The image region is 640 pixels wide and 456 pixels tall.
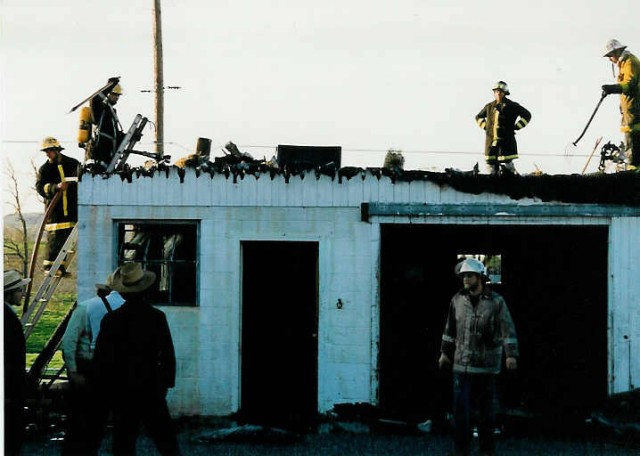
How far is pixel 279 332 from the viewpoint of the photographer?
11875 mm

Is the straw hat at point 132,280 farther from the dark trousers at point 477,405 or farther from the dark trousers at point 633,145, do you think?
the dark trousers at point 633,145

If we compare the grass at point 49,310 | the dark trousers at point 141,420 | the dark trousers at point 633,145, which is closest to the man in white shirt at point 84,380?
the dark trousers at point 141,420

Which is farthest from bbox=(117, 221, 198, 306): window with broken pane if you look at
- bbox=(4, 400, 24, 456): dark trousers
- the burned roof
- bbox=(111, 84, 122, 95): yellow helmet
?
bbox=(4, 400, 24, 456): dark trousers

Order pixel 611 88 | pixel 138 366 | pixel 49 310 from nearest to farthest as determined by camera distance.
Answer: pixel 138 366 → pixel 611 88 → pixel 49 310

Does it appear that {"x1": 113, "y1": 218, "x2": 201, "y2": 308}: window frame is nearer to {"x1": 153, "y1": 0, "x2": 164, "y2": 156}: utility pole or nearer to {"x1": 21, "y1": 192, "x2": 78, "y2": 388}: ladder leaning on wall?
{"x1": 21, "y1": 192, "x2": 78, "y2": 388}: ladder leaning on wall

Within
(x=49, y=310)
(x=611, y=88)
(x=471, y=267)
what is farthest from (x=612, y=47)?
(x=49, y=310)

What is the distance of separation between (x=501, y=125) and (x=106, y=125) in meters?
4.49

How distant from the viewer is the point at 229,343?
1166 cm

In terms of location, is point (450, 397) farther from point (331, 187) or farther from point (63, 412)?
point (63, 412)

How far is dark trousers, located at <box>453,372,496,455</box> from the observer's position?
372 inches

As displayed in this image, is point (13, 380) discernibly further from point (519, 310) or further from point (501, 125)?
point (519, 310)

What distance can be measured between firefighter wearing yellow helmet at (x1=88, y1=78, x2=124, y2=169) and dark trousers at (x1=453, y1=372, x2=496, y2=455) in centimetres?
505

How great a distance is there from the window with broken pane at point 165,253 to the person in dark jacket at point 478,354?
134 inches

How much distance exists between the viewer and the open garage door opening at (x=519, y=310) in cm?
1183
